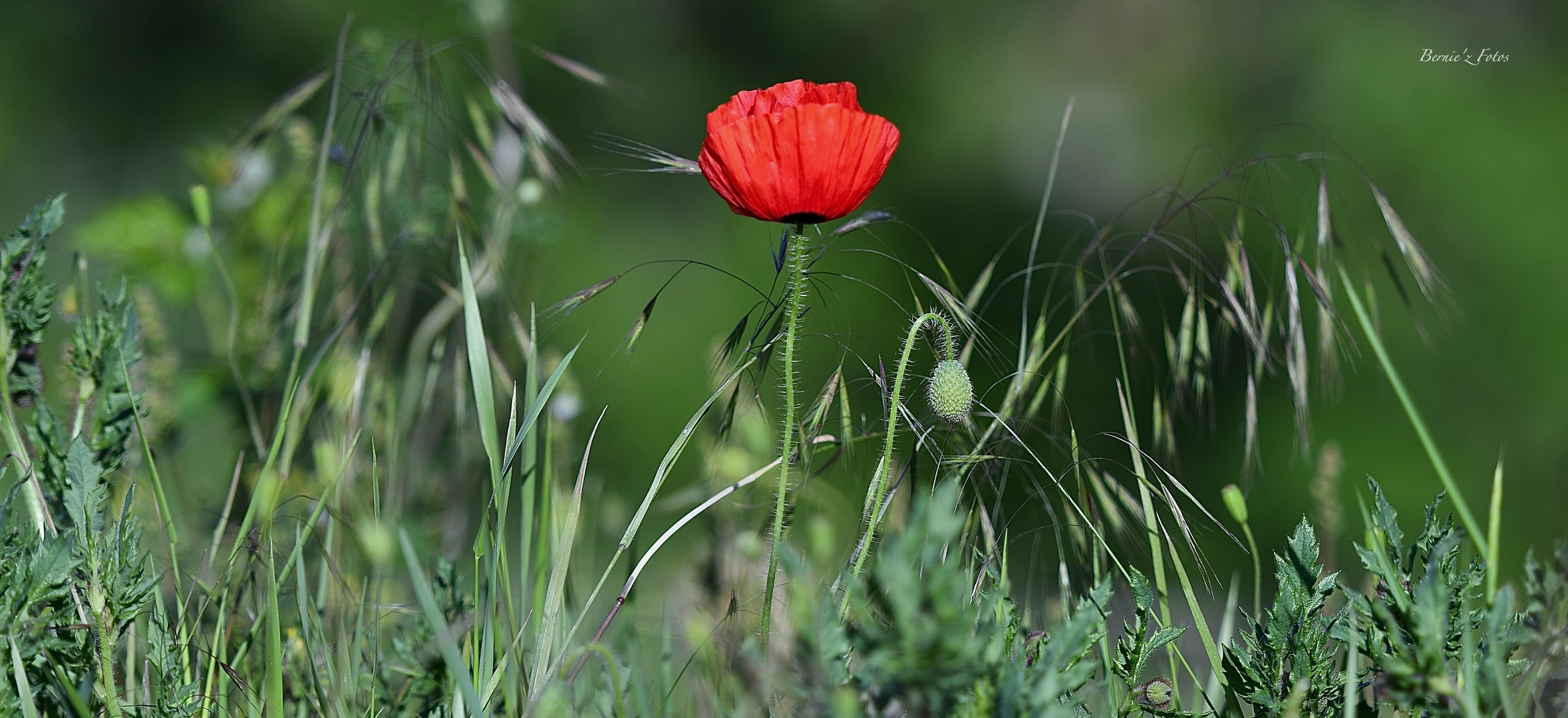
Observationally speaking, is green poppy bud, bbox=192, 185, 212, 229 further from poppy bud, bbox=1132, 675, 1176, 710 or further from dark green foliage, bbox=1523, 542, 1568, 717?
dark green foliage, bbox=1523, 542, 1568, 717

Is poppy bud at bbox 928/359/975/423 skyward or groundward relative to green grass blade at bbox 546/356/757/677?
skyward

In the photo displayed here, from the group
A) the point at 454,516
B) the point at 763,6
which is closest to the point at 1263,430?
the point at 763,6

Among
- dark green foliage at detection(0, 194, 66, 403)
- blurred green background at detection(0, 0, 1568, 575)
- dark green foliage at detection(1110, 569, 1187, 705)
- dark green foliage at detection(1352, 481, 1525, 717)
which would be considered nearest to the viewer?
dark green foliage at detection(1352, 481, 1525, 717)

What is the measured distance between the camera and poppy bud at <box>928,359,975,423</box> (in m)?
0.62

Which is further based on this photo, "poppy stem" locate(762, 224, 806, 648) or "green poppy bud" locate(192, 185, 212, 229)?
"green poppy bud" locate(192, 185, 212, 229)

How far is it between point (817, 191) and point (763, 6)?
3.33 meters

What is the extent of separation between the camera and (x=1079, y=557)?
73 cm

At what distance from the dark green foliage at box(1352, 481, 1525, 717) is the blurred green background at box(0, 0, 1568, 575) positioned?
84.8 inches

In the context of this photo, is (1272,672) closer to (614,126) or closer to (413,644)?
(413,644)

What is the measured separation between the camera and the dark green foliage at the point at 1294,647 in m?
0.62

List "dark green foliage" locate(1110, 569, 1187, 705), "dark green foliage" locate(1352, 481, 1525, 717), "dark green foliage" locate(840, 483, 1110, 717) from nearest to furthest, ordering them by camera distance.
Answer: "dark green foliage" locate(840, 483, 1110, 717) < "dark green foliage" locate(1352, 481, 1525, 717) < "dark green foliage" locate(1110, 569, 1187, 705)

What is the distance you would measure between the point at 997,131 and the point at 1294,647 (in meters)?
3.06

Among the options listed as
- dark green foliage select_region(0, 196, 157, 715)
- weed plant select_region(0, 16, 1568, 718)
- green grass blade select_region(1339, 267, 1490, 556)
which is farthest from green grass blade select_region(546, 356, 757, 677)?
green grass blade select_region(1339, 267, 1490, 556)

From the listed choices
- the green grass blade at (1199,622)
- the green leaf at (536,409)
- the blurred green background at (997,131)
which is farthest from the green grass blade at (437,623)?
the blurred green background at (997,131)
